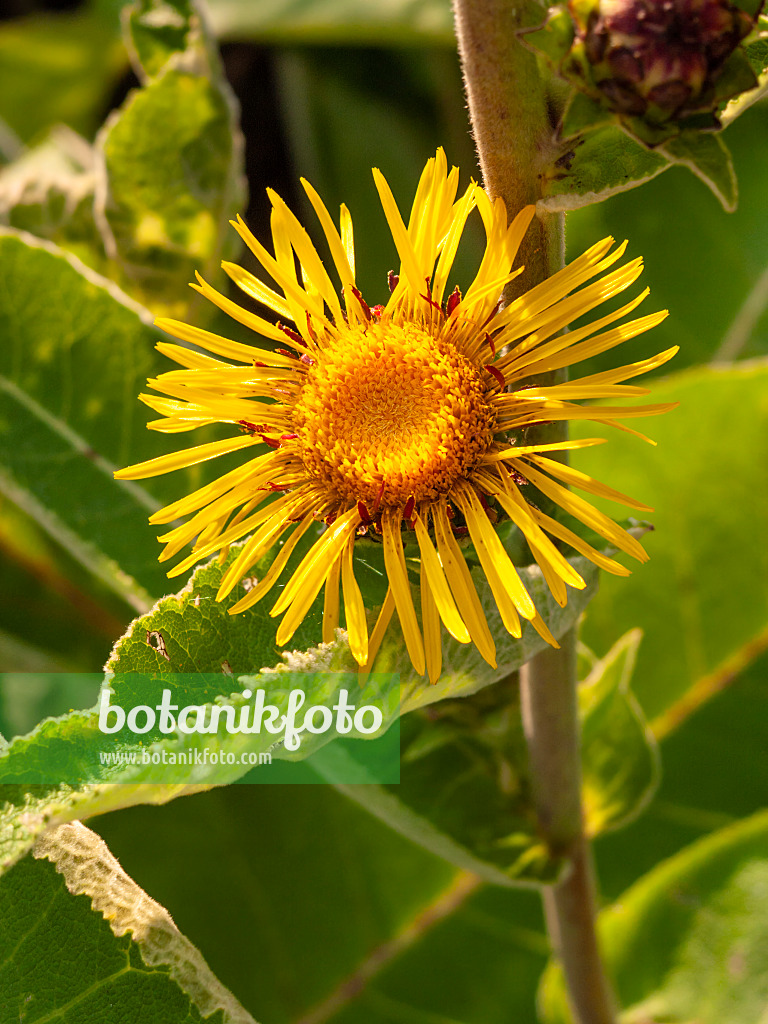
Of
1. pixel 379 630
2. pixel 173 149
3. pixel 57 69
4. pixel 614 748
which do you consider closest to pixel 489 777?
pixel 614 748

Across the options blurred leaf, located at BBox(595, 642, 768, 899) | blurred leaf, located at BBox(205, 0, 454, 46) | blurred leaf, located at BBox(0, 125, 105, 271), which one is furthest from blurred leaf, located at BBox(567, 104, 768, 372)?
blurred leaf, located at BBox(0, 125, 105, 271)

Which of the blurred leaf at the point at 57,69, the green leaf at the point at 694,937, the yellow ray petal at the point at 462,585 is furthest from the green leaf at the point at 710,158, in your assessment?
the blurred leaf at the point at 57,69

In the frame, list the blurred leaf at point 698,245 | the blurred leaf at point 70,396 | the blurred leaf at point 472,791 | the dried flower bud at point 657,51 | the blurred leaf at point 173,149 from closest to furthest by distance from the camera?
the dried flower bud at point 657,51, the blurred leaf at point 472,791, the blurred leaf at point 70,396, the blurred leaf at point 173,149, the blurred leaf at point 698,245

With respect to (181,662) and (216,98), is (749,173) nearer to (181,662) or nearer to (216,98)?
(216,98)

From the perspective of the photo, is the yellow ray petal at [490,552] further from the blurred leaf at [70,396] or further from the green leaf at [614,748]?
the blurred leaf at [70,396]

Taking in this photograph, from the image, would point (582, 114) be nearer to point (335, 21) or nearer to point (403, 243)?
point (403, 243)

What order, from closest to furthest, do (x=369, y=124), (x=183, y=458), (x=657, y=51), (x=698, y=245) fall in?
1. (x=657, y=51)
2. (x=183, y=458)
3. (x=698, y=245)
4. (x=369, y=124)
